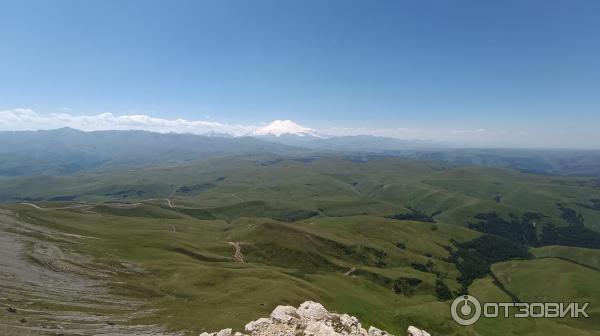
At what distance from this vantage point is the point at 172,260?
18650 cm

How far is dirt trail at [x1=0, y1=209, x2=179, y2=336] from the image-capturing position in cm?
8488

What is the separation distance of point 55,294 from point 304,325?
89512 millimetres

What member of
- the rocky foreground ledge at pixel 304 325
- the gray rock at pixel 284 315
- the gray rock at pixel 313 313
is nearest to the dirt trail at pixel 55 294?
the gray rock at pixel 284 315

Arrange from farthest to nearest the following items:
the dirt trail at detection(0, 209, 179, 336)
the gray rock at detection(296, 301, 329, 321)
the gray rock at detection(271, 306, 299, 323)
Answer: the dirt trail at detection(0, 209, 179, 336) → the gray rock at detection(296, 301, 329, 321) → the gray rock at detection(271, 306, 299, 323)

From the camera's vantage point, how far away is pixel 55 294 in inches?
4456

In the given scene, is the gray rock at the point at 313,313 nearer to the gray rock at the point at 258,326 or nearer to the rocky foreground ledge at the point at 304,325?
the rocky foreground ledge at the point at 304,325

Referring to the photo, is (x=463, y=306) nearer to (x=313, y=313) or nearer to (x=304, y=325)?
(x=313, y=313)

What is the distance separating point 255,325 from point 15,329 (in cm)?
4913

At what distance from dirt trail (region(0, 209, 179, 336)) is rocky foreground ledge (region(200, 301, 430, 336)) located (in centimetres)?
3374

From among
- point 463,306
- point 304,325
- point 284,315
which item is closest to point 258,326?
point 284,315

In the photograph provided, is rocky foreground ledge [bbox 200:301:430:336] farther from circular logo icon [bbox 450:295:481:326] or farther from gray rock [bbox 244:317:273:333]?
circular logo icon [bbox 450:295:481:326]

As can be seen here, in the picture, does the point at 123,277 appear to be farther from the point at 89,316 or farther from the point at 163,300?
the point at 89,316

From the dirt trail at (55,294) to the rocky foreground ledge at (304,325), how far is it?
33741 mm

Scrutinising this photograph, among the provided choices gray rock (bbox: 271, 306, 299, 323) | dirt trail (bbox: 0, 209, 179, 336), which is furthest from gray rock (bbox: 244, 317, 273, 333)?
dirt trail (bbox: 0, 209, 179, 336)
